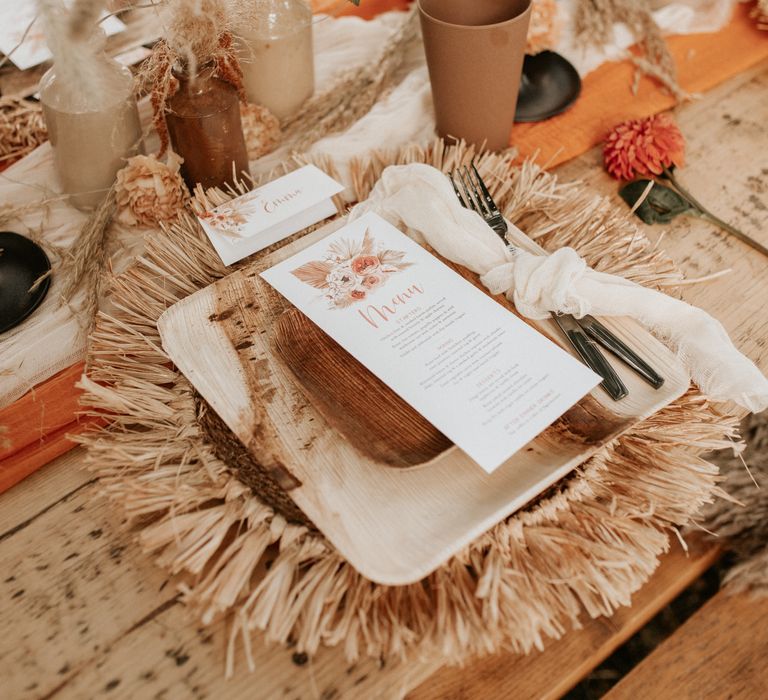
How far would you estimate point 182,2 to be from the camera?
1.77 ft

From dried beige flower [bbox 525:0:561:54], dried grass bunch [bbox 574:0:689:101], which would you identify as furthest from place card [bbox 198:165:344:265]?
dried grass bunch [bbox 574:0:689:101]

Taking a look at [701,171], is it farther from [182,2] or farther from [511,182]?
[182,2]

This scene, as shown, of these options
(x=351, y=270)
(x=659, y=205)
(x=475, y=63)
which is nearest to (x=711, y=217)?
(x=659, y=205)

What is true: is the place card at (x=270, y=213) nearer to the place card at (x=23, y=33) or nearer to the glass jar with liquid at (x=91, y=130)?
the glass jar with liquid at (x=91, y=130)

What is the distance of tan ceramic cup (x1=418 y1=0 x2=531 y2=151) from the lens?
2.13 ft

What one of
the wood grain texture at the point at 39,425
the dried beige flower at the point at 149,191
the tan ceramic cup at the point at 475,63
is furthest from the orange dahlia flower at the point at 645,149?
the wood grain texture at the point at 39,425

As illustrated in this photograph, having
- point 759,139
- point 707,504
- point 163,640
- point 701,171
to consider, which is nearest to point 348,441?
point 163,640

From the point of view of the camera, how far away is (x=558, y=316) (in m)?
0.56

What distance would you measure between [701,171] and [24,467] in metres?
0.80

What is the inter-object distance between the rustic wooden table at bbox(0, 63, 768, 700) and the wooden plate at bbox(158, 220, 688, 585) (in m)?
0.09

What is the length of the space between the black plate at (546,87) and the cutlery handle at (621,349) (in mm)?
377

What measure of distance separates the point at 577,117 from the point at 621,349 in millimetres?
428

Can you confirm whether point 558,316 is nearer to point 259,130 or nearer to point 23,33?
point 259,130

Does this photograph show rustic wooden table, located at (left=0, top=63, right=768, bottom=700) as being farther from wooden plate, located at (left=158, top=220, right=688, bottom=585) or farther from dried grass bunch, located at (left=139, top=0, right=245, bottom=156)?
dried grass bunch, located at (left=139, top=0, right=245, bottom=156)
